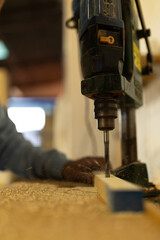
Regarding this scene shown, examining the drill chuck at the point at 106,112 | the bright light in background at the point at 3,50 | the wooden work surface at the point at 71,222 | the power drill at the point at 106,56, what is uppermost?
the bright light in background at the point at 3,50

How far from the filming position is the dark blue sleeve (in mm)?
958

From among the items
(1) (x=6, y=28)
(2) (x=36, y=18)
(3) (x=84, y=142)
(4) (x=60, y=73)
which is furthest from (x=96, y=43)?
(4) (x=60, y=73)

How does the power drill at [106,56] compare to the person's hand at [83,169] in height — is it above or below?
above

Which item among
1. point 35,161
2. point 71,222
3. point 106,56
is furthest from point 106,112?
point 35,161

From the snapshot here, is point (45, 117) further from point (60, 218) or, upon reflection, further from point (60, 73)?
point (60, 218)

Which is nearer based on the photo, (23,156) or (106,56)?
(106,56)

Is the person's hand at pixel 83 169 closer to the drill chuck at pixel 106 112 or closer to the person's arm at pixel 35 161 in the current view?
the person's arm at pixel 35 161

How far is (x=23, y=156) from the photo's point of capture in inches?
42.4

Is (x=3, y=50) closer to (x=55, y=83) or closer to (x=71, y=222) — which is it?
(x=55, y=83)

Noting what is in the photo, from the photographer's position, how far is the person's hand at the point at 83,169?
79cm

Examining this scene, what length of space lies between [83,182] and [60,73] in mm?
6740

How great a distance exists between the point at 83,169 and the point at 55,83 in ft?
24.5

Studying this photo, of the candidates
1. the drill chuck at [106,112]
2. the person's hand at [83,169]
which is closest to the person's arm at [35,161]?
the person's hand at [83,169]

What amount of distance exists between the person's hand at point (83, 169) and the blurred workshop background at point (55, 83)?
0.14 metres
